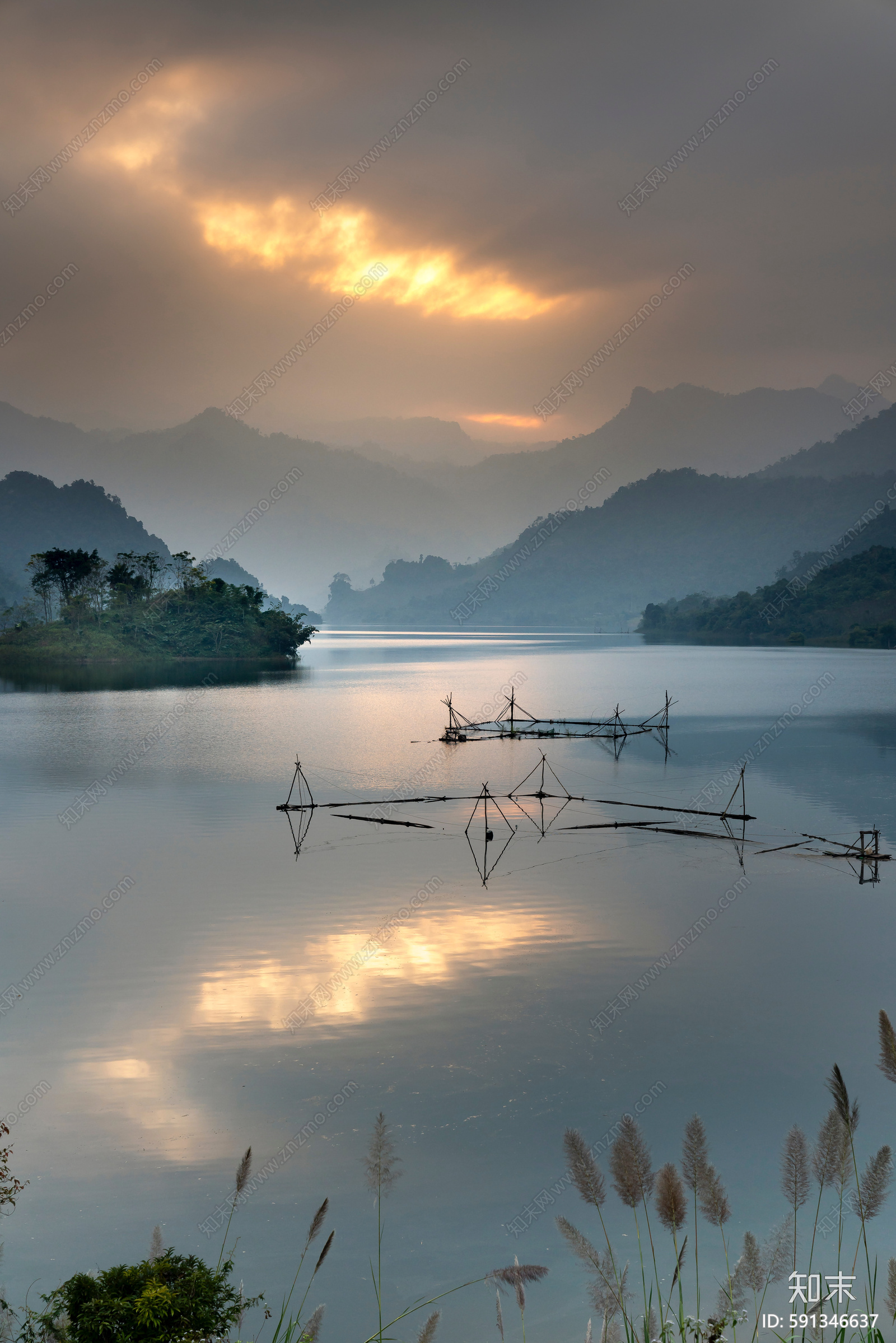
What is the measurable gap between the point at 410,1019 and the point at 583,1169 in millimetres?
7048

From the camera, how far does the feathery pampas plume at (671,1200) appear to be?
3227mm

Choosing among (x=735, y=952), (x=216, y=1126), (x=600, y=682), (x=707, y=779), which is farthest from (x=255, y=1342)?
(x=600, y=682)

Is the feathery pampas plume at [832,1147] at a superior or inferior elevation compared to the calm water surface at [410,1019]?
superior

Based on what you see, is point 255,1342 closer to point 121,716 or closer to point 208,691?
point 121,716

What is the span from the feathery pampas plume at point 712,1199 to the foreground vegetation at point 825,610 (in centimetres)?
11944

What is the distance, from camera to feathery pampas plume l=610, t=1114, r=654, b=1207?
3.26m

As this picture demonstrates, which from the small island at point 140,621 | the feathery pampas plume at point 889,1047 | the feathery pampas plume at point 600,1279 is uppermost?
the small island at point 140,621

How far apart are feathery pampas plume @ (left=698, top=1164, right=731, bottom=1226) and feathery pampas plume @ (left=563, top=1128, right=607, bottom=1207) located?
16.4 inches

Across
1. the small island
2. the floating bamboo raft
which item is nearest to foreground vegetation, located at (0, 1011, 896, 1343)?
the floating bamboo raft

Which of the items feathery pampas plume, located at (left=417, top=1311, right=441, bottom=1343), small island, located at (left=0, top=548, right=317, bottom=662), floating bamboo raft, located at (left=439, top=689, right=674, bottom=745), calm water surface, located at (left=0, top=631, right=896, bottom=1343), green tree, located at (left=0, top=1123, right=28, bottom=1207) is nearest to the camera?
feathery pampas plume, located at (left=417, top=1311, right=441, bottom=1343)

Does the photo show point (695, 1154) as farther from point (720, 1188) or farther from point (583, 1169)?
point (583, 1169)

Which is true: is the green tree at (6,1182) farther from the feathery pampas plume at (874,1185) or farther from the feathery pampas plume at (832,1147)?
the feathery pampas plume at (874,1185)

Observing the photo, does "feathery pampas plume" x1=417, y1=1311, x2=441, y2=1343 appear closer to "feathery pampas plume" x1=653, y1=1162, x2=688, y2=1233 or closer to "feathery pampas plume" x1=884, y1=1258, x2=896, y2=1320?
"feathery pampas plume" x1=653, y1=1162, x2=688, y2=1233

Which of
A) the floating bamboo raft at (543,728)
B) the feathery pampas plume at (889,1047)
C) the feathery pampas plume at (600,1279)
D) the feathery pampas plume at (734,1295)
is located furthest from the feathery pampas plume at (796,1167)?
the floating bamboo raft at (543,728)
